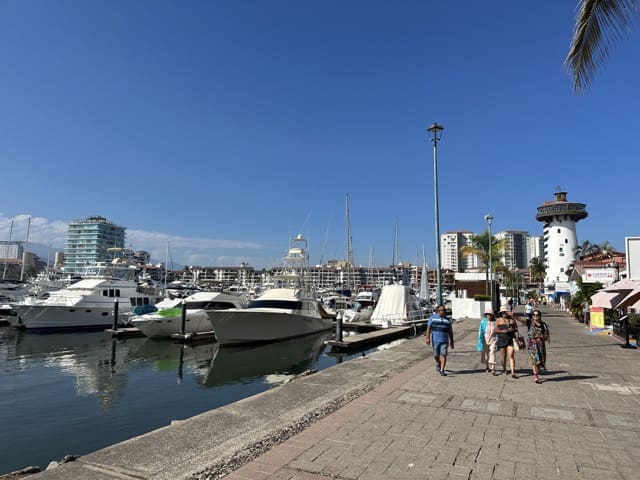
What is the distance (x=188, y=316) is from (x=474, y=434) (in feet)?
86.4

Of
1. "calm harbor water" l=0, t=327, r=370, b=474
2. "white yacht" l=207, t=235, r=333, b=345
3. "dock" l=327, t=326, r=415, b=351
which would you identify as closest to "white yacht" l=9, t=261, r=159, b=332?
"calm harbor water" l=0, t=327, r=370, b=474

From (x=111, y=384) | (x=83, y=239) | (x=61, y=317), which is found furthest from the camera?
(x=83, y=239)

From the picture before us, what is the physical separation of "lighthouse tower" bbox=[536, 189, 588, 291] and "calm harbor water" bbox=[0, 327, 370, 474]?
251 feet

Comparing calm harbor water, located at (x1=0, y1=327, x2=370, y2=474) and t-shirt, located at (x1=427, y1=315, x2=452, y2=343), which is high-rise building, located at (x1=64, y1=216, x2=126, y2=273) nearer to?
calm harbor water, located at (x1=0, y1=327, x2=370, y2=474)

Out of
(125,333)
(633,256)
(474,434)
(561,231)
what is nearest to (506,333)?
(474,434)

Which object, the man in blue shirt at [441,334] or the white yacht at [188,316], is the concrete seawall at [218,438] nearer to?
the man in blue shirt at [441,334]

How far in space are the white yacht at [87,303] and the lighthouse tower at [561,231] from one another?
79623 millimetres

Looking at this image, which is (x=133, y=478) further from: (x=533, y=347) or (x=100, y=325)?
(x=100, y=325)

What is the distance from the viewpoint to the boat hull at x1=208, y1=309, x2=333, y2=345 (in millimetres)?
23828

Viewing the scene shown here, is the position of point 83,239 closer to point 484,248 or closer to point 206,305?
point 206,305

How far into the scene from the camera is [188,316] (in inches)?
1160

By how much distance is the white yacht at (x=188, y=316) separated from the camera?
92.6ft

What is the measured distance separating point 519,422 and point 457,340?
41.9 feet

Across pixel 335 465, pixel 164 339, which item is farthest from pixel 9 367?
pixel 335 465
